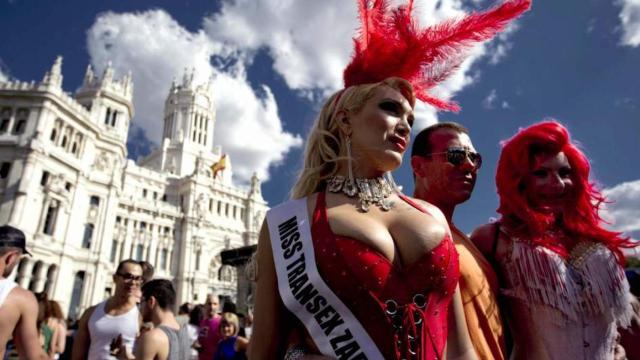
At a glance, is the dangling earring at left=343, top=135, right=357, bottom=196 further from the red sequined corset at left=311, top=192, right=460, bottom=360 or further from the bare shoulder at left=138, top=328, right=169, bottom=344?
the bare shoulder at left=138, top=328, right=169, bottom=344

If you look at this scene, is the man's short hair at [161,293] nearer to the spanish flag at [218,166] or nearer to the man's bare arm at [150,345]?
the man's bare arm at [150,345]

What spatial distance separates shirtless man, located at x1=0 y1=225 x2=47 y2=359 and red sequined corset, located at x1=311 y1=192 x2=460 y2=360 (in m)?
3.35

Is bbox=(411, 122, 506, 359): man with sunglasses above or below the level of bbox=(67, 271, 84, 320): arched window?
below

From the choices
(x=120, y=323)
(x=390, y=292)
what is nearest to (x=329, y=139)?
(x=390, y=292)

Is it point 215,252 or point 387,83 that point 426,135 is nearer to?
point 387,83

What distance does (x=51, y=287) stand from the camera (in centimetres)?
3078

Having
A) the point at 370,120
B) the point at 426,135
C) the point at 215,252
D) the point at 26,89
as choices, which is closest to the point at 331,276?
the point at 370,120

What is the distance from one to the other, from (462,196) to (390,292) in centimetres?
130

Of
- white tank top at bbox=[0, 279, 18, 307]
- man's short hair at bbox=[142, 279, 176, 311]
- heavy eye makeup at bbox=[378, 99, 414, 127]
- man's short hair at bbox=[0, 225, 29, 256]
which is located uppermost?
man's short hair at bbox=[0, 225, 29, 256]

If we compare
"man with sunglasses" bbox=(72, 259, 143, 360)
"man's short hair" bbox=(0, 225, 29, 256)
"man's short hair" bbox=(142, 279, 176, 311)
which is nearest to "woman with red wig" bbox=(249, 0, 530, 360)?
"man's short hair" bbox=(0, 225, 29, 256)

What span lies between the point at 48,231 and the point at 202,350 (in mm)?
30767

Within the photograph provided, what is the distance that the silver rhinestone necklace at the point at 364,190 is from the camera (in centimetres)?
175

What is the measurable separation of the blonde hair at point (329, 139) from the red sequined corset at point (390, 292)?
388 mm

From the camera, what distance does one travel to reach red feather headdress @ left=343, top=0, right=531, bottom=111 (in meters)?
2.06
